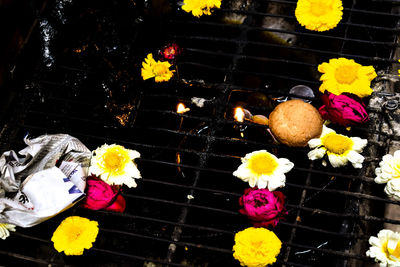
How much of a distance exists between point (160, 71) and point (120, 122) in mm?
640

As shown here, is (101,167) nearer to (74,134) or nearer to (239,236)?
(74,134)

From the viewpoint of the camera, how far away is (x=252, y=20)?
3863 millimetres

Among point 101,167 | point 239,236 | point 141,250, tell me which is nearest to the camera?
point 239,236

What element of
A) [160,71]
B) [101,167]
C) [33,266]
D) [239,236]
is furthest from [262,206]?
[33,266]

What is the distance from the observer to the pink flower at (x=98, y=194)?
305 cm

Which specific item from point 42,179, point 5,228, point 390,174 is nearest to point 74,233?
point 42,179

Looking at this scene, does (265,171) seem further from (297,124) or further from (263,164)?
(297,124)

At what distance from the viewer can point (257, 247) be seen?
8.94ft

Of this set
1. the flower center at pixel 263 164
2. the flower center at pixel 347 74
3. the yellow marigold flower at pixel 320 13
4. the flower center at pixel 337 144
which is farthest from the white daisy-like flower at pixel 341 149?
the yellow marigold flower at pixel 320 13

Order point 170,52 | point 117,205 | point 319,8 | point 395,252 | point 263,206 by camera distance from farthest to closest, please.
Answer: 1. point 170,52
2. point 319,8
3. point 117,205
4. point 263,206
5. point 395,252

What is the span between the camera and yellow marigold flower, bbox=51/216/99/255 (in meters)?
2.91

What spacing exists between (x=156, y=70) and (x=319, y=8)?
1.63 m

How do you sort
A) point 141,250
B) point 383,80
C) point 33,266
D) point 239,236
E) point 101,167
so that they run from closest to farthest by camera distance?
1. point 239,236
2. point 101,167
3. point 383,80
4. point 33,266
5. point 141,250

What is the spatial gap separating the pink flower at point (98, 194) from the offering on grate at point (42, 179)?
7 cm
